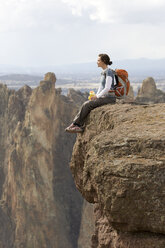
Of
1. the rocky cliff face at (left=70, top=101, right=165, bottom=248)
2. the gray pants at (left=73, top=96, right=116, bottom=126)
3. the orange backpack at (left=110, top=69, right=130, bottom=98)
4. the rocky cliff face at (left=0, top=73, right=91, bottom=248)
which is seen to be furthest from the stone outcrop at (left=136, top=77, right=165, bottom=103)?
the rocky cliff face at (left=70, top=101, right=165, bottom=248)

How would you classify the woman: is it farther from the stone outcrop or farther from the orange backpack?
the stone outcrop

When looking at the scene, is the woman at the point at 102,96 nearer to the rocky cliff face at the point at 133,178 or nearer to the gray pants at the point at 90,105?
the gray pants at the point at 90,105

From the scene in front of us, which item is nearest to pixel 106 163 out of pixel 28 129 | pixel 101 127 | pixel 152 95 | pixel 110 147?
pixel 110 147

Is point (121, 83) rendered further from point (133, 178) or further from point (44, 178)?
point (44, 178)

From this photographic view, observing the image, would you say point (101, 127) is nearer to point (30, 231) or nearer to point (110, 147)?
point (110, 147)

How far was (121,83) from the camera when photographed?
27.7 feet

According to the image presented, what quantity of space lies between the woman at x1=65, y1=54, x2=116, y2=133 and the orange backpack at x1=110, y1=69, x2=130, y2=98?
0.75 ft

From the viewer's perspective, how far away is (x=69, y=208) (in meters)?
33.8

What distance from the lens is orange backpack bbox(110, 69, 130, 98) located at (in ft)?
27.4

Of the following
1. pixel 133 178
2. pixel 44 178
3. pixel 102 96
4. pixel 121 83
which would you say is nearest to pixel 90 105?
pixel 102 96

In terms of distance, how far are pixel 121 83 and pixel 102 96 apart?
2.10 ft

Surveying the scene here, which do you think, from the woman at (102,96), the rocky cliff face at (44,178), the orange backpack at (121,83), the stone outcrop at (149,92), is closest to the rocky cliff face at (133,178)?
the woman at (102,96)

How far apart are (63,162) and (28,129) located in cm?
480

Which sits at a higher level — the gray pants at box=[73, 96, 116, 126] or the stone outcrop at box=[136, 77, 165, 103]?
the stone outcrop at box=[136, 77, 165, 103]
